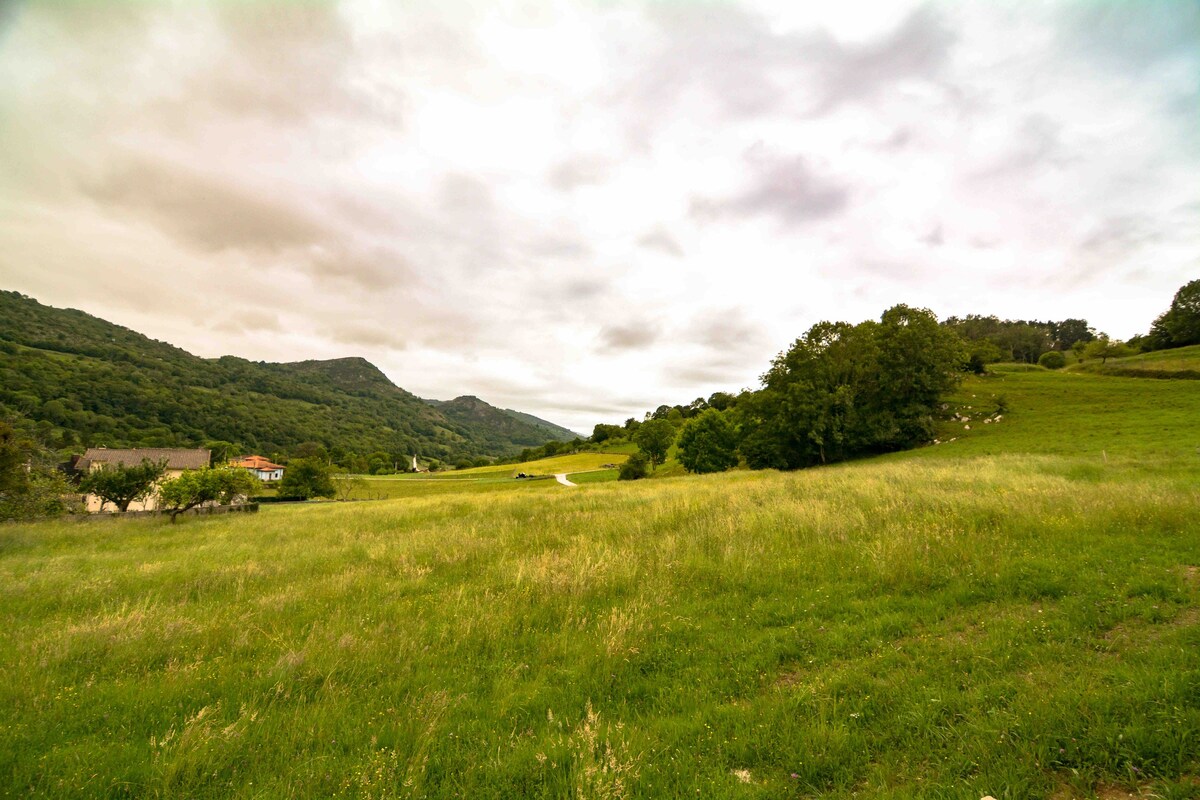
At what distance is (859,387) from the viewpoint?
151 ft

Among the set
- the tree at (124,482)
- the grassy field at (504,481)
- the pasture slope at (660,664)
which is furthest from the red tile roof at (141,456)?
the pasture slope at (660,664)

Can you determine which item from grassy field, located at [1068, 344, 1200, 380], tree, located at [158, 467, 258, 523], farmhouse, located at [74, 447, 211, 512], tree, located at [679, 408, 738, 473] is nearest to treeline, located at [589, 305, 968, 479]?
tree, located at [679, 408, 738, 473]

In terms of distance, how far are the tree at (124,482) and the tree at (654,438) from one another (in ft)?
202

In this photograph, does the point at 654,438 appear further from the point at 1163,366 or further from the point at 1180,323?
the point at 1180,323

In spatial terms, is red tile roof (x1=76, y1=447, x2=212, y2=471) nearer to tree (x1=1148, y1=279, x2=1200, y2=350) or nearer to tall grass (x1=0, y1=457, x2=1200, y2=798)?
tall grass (x1=0, y1=457, x2=1200, y2=798)

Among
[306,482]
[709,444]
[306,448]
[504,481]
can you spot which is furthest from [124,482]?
[306,448]

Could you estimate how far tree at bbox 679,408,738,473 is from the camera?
62219mm

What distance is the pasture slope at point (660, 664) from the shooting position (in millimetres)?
4000

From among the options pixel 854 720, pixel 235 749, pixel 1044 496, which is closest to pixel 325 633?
pixel 235 749

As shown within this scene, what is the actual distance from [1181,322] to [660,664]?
118258mm

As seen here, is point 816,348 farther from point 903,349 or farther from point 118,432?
point 118,432

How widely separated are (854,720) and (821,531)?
262 inches

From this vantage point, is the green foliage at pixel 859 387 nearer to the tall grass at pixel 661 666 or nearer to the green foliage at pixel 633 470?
the green foliage at pixel 633 470

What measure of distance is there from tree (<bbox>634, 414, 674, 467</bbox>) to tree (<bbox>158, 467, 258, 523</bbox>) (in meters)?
56.6
